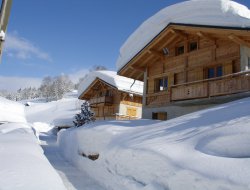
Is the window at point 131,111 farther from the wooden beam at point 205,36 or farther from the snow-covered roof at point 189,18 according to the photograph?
the wooden beam at point 205,36

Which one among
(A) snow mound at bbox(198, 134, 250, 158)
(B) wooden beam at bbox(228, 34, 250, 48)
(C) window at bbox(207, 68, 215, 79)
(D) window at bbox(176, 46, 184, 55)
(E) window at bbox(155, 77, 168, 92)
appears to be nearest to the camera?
(A) snow mound at bbox(198, 134, 250, 158)

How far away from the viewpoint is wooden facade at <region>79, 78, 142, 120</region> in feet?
97.3

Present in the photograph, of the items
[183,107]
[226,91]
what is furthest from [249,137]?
[183,107]

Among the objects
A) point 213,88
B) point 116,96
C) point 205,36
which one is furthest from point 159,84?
point 116,96

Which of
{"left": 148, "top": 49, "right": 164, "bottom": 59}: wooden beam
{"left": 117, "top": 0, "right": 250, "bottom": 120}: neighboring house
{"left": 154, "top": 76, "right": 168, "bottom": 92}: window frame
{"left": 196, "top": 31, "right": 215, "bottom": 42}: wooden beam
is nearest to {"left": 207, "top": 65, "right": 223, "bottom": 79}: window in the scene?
{"left": 117, "top": 0, "right": 250, "bottom": 120}: neighboring house

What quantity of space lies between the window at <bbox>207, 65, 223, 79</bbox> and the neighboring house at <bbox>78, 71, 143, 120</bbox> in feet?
42.4

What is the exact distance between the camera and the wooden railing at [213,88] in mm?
11939

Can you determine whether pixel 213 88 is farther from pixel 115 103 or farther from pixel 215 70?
pixel 115 103

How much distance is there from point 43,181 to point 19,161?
173cm

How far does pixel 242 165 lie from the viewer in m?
4.48

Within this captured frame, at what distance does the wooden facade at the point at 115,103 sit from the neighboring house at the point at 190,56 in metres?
9.20

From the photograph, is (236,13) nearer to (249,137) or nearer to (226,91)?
(226,91)

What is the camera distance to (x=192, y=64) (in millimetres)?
16141

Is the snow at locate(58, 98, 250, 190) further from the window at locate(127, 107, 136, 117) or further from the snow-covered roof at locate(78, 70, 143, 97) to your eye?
the window at locate(127, 107, 136, 117)
